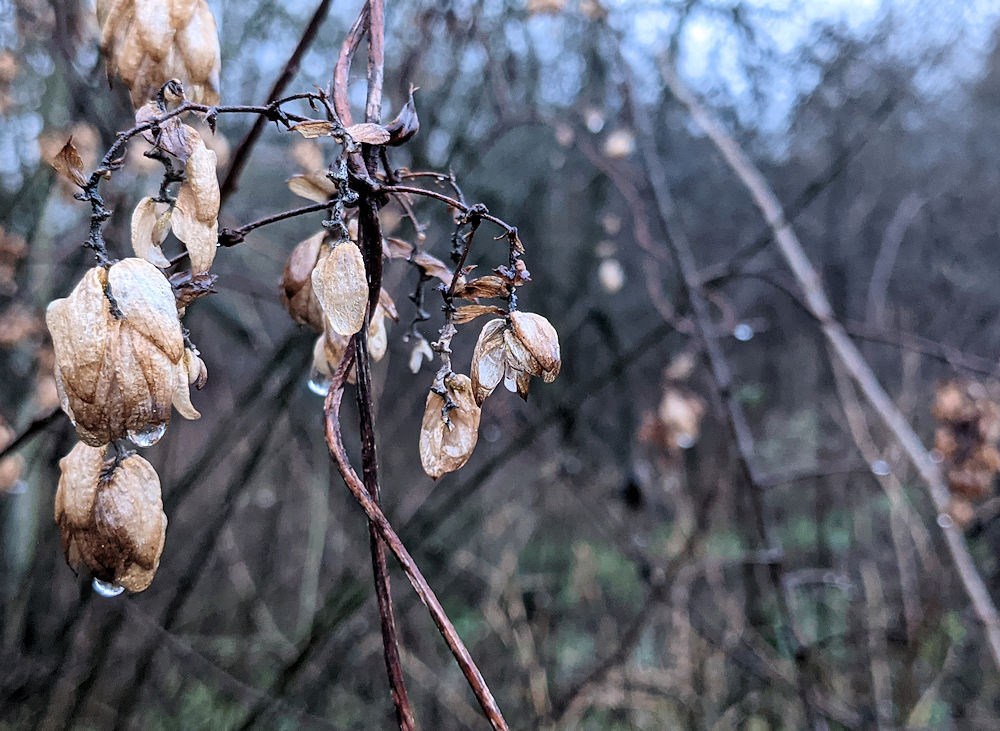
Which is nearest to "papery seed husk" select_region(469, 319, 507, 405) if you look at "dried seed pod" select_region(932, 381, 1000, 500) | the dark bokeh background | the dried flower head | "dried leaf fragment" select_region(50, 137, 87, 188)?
the dried flower head

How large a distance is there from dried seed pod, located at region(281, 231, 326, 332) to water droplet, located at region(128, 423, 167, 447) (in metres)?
0.14

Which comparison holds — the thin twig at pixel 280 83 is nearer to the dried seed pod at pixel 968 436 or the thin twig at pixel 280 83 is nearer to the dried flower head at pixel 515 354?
the dried flower head at pixel 515 354

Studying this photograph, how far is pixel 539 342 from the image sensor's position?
17.7 inches

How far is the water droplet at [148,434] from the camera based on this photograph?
406 millimetres

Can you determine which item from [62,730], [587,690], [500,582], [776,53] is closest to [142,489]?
[62,730]

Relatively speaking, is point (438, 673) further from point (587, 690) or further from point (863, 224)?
point (863, 224)

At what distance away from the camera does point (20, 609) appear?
5.34 ft

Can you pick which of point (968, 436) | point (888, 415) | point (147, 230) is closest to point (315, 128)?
point (147, 230)

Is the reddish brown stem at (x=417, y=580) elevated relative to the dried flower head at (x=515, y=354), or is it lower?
lower

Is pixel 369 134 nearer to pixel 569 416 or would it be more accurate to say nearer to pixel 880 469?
pixel 880 469

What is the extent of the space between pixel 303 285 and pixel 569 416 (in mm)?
1406

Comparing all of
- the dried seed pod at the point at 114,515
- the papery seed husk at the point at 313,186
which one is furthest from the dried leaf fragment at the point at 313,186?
the dried seed pod at the point at 114,515

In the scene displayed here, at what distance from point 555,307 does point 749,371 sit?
9.41 ft

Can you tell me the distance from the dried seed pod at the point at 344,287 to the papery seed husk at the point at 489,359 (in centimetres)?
8
